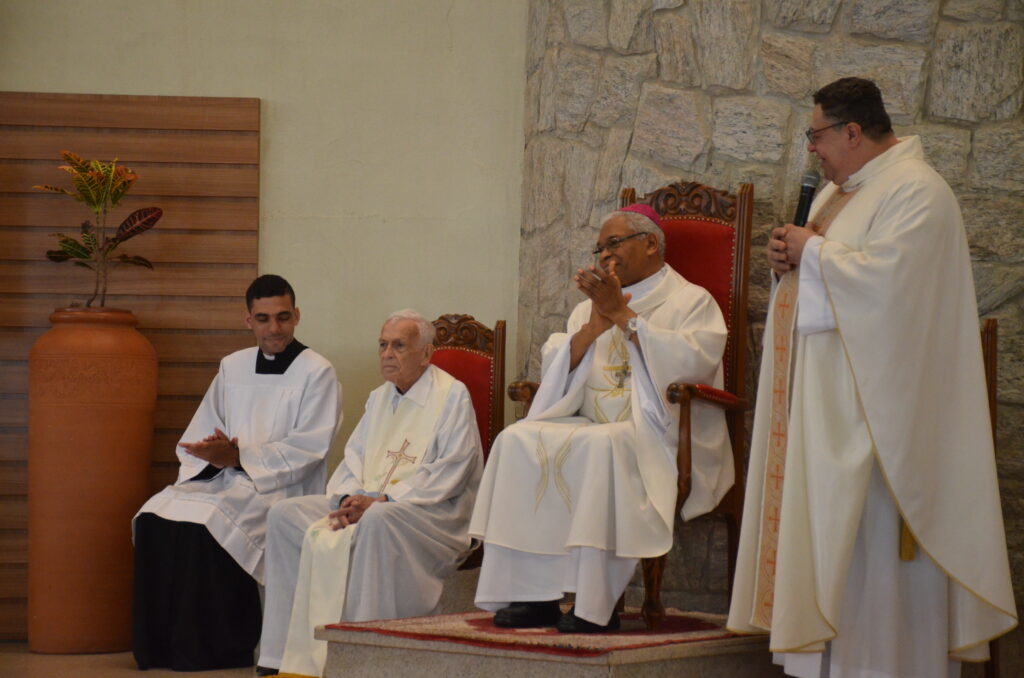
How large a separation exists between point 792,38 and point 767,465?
86.0 inches

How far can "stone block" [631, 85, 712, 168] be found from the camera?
5.59 metres

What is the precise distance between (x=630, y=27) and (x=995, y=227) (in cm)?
191

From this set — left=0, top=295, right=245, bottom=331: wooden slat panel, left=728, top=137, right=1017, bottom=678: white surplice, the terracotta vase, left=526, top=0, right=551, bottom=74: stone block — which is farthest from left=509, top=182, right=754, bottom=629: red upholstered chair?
left=0, top=295, right=245, bottom=331: wooden slat panel

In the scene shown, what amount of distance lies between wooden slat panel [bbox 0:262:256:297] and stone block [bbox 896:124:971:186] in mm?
3412

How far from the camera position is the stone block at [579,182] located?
5941 millimetres

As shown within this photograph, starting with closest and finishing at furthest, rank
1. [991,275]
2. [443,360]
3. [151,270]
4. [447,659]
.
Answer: [447,659] → [991,275] → [443,360] → [151,270]

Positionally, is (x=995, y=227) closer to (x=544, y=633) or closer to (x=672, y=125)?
(x=672, y=125)

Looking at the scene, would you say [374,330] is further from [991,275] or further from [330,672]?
[991,275]

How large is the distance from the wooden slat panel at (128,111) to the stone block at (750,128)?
2506 millimetres

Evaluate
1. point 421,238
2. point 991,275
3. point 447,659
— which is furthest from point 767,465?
point 421,238

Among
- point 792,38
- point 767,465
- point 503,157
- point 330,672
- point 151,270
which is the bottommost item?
point 330,672

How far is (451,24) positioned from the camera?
6.61 m

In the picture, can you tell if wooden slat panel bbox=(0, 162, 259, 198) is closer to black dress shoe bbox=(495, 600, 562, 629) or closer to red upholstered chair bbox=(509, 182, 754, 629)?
red upholstered chair bbox=(509, 182, 754, 629)

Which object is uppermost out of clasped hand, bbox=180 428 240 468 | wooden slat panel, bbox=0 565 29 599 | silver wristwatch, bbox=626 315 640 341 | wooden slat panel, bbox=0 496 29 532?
silver wristwatch, bbox=626 315 640 341
